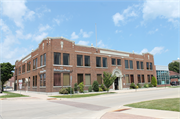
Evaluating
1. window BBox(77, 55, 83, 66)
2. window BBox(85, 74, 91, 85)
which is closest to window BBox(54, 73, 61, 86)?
window BBox(77, 55, 83, 66)

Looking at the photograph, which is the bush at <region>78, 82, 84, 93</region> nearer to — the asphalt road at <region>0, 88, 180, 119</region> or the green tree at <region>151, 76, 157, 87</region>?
the asphalt road at <region>0, 88, 180, 119</region>

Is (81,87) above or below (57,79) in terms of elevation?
below

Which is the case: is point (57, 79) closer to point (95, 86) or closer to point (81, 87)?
point (81, 87)

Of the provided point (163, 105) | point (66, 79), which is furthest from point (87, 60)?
point (163, 105)

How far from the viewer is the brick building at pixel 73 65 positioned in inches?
1176

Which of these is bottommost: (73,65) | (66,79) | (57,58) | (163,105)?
(163,105)

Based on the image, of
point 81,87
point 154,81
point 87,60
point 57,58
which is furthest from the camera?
point 154,81

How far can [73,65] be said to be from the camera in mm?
32000

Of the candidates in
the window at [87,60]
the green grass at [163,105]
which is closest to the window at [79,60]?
the window at [87,60]

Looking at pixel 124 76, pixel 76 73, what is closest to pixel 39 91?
pixel 76 73

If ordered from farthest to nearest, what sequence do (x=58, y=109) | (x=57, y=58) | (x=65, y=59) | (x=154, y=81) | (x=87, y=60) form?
(x=154, y=81) → (x=87, y=60) → (x=65, y=59) → (x=57, y=58) → (x=58, y=109)

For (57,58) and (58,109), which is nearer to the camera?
(58,109)

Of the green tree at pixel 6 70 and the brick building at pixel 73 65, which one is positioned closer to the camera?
the brick building at pixel 73 65

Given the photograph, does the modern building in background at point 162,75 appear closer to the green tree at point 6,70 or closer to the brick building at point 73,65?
the brick building at point 73,65
